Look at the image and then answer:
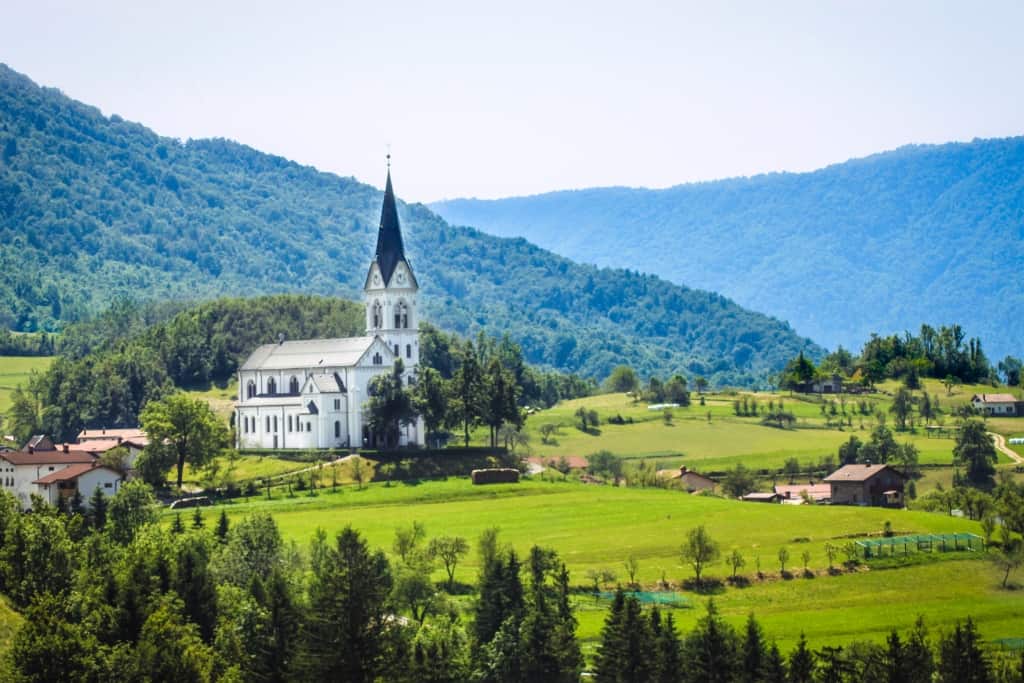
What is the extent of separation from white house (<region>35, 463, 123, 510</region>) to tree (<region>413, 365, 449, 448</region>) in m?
30.6

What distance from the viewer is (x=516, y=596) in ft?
246

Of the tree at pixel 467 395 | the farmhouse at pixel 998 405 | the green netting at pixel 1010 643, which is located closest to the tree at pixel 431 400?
the tree at pixel 467 395

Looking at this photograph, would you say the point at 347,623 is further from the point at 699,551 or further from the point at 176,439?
the point at 176,439

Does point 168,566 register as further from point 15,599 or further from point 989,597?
point 989,597

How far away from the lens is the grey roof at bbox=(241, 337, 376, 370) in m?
140

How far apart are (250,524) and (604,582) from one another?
18368 mm

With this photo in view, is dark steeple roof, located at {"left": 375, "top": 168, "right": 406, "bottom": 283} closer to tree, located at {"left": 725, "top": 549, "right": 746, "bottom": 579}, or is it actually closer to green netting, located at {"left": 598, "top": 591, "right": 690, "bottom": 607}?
tree, located at {"left": 725, "top": 549, "right": 746, "bottom": 579}

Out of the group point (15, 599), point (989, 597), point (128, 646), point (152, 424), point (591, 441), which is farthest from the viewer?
point (591, 441)

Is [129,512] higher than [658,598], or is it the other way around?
[129,512]

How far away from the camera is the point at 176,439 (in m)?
118

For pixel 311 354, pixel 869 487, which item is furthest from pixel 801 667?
pixel 311 354

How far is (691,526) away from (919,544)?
550 inches

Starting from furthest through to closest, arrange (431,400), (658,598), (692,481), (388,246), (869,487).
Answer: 1. (388,246)
2. (431,400)
3. (692,481)
4. (869,487)
5. (658,598)

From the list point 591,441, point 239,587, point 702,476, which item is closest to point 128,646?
point 239,587
